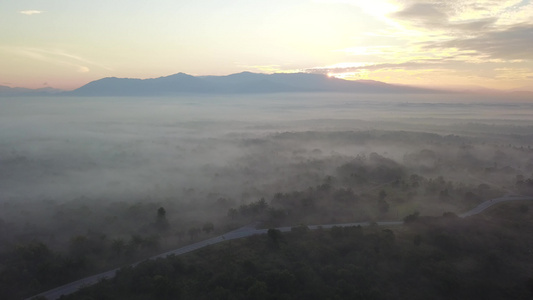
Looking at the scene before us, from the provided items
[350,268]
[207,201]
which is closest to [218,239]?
[350,268]

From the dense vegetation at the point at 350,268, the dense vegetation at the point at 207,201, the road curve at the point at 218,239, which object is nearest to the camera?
the dense vegetation at the point at 350,268

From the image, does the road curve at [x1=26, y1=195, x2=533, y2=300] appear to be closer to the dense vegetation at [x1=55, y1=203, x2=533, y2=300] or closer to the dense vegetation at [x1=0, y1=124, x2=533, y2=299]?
the dense vegetation at [x1=0, y1=124, x2=533, y2=299]

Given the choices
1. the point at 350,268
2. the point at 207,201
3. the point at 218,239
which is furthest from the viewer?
the point at 207,201

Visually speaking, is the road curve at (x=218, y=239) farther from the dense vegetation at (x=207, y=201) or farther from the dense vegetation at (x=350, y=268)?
the dense vegetation at (x=350, y=268)

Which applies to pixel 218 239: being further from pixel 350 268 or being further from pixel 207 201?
pixel 207 201

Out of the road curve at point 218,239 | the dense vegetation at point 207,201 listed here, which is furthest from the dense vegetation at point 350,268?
the dense vegetation at point 207,201

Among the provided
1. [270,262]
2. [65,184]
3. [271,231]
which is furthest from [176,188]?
[270,262]

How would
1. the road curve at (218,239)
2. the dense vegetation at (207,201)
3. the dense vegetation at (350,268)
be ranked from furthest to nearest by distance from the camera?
the dense vegetation at (207,201), the road curve at (218,239), the dense vegetation at (350,268)

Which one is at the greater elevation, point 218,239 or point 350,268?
point 350,268

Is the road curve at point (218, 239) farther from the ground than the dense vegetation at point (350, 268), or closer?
closer
